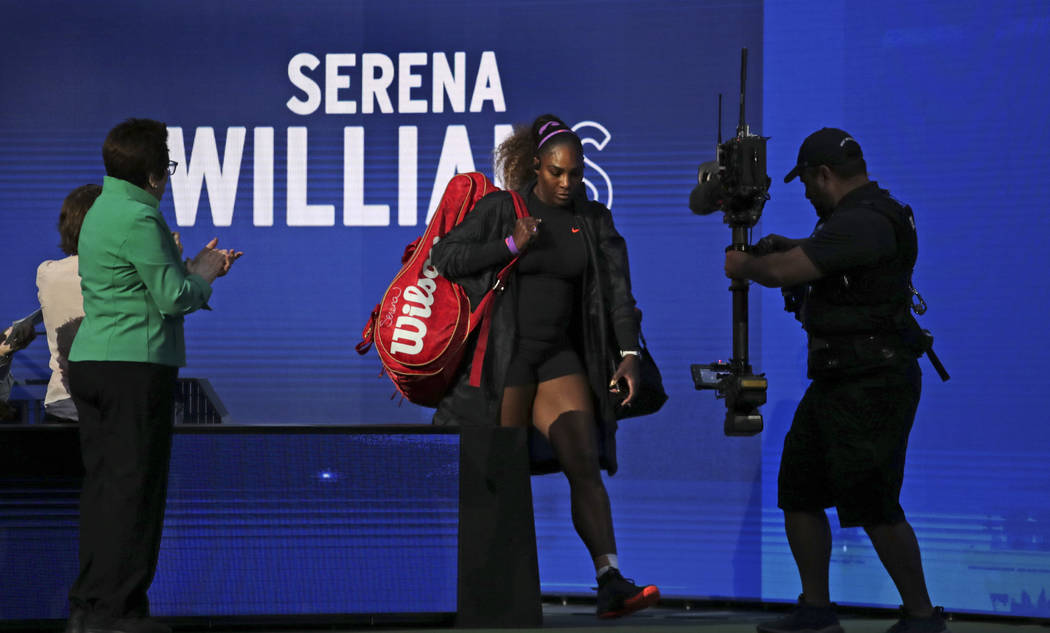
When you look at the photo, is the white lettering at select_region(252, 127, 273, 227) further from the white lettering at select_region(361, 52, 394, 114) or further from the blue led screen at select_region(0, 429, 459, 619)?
the blue led screen at select_region(0, 429, 459, 619)

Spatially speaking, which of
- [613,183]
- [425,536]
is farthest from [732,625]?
[613,183]

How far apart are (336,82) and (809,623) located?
10.9 feet

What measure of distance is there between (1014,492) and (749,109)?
1.91 m

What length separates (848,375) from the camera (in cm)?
377

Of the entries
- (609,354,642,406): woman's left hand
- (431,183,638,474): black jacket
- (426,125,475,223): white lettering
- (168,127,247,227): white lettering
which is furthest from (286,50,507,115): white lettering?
(609,354,642,406): woman's left hand

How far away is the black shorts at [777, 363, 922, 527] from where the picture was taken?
145 inches

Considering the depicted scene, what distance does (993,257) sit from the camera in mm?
4957

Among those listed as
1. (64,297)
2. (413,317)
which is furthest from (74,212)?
(413,317)

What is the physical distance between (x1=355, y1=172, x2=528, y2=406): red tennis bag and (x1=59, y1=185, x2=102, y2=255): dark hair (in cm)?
104

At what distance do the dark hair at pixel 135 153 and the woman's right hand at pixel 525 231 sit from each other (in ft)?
3.78

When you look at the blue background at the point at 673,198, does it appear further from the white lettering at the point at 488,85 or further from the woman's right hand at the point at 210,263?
the woman's right hand at the point at 210,263

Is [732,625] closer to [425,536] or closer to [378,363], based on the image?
[425,536]

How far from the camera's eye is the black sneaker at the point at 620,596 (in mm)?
4070

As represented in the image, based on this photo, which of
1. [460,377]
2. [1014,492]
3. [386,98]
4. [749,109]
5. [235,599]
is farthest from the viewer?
[386,98]
